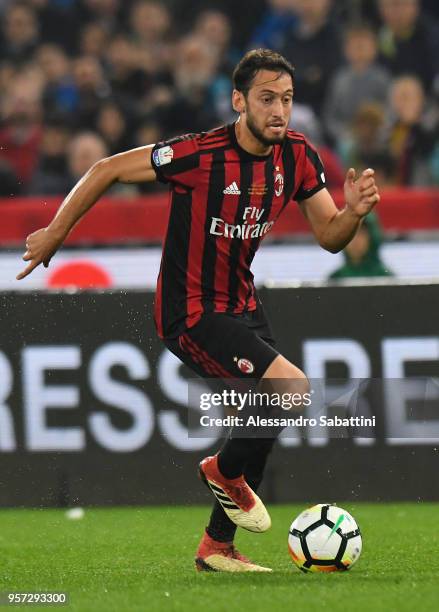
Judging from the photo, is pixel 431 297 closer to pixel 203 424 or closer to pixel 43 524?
pixel 203 424

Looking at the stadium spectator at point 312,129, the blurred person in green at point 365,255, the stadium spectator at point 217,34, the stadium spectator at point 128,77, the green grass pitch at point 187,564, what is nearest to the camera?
the green grass pitch at point 187,564

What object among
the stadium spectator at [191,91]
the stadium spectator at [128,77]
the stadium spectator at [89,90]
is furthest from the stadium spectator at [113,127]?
the stadium spectator at [128,77]

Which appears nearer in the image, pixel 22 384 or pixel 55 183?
pixel 22 384

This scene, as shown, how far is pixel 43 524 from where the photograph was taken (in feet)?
27.5

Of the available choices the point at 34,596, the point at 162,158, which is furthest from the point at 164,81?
the point at 34,596

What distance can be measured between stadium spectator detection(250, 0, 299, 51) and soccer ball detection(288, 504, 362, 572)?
8.76 meters

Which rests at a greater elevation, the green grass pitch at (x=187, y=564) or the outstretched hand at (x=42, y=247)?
the outstretched hand at (x=42, y=247)

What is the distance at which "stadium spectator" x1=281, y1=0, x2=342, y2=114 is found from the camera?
13953 mm

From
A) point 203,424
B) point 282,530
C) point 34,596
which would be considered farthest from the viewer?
point 203,424

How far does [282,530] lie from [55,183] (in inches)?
230

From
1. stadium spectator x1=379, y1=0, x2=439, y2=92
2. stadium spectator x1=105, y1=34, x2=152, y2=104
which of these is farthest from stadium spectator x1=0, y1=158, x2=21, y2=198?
stadium spectator x1=379, y1=0, x2=439, y2=92

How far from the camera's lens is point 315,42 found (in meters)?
Answer: 14.1

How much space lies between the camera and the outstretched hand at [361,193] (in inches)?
244

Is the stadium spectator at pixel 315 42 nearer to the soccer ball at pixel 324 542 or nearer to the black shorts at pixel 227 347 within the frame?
the black shorts at pixel 227 347
